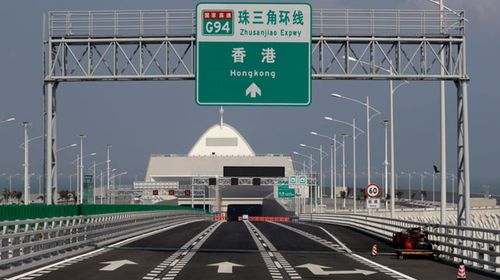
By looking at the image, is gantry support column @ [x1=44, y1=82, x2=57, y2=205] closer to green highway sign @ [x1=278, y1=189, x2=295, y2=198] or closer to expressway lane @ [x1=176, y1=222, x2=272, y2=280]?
expressway lane @ [x1=176, y1=222, x2=272, y2=280]

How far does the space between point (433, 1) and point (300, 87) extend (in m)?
6.96

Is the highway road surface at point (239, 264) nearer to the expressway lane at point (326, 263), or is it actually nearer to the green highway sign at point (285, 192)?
the expressway lane at point (326, 263)

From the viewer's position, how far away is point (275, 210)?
173875mm

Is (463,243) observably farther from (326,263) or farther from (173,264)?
(173,264)

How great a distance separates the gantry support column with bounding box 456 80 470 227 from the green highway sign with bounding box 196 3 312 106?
19.1 ft

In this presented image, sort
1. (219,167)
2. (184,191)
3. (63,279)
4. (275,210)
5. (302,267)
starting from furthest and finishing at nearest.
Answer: (219,167), (275,210), (184,191), (302,267), (63,279)

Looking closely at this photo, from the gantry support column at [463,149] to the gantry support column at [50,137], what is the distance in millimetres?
15374

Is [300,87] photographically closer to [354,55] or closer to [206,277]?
[354,55]

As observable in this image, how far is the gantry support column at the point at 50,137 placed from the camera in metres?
39.7

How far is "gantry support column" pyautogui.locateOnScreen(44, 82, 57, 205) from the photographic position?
39.7 metres

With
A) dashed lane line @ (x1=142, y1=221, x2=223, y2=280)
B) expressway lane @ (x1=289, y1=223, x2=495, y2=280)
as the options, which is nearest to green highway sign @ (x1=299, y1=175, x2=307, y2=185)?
expressway lane @ (x1=289, y1=223, x2=495, y2=280)

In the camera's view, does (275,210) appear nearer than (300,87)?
No

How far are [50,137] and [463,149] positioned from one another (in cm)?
1563

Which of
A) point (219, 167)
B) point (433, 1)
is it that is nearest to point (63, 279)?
point (433, 1)
